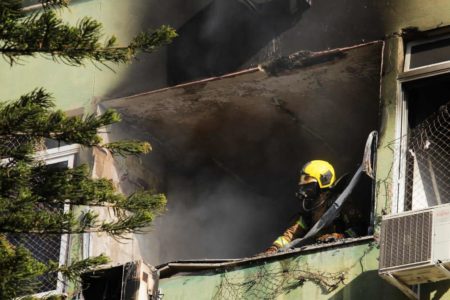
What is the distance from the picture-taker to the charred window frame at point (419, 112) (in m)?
15.7

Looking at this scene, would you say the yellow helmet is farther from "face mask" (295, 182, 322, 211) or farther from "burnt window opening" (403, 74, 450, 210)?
"burnt window opening" (403, 74, 450, 210)

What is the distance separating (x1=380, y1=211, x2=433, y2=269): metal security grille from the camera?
14320 millimetres

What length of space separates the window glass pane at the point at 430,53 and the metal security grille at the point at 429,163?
1.42ft

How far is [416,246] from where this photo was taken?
1438 centimetres

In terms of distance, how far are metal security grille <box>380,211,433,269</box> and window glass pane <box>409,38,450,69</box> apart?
212 cm

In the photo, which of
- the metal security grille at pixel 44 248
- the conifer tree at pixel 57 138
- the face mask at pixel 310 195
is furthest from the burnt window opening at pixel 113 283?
the face mask at pixel 310 195

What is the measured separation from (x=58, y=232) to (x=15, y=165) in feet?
2.19

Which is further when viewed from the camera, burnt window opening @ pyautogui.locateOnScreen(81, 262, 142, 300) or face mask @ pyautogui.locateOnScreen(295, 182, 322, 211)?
face mask @ pyautogui.locateOnScreen(295, 182, 322, 211)

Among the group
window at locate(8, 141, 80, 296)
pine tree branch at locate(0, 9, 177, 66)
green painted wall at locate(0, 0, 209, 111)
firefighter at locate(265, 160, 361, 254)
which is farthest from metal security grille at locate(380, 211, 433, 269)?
green painted wall at locate(0, 0, 209, 111)

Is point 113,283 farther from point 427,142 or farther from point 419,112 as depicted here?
point 419,112

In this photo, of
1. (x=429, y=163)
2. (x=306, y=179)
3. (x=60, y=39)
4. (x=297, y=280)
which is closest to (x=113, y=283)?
(x=297, y=280)

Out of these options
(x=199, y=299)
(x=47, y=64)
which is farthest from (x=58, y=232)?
(x=47, y=64)

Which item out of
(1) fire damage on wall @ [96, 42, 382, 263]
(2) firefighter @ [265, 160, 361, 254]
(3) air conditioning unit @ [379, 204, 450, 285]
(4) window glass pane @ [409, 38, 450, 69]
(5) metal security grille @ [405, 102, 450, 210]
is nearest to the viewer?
(3) air conditioning unit @ [379, 204, 450, 285]

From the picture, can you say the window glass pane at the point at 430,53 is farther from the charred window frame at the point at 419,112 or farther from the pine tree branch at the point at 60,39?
the pine tree branch at the point at 60,39
